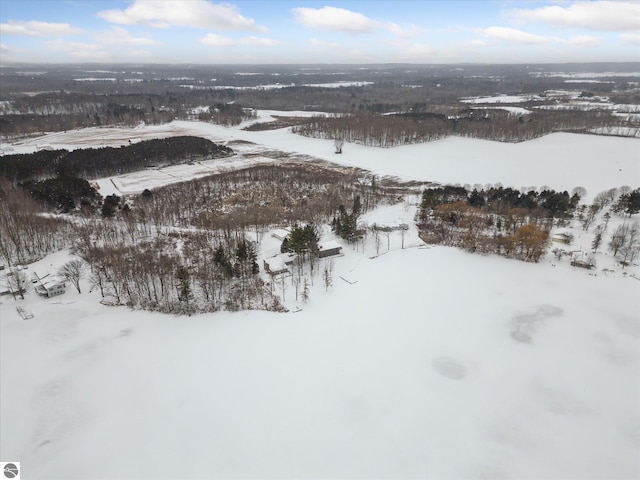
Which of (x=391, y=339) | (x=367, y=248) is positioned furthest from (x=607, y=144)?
(x=391, y=339)

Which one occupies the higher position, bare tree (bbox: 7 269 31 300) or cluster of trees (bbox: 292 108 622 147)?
cluster of trees (bbox: 292 108 622 147)

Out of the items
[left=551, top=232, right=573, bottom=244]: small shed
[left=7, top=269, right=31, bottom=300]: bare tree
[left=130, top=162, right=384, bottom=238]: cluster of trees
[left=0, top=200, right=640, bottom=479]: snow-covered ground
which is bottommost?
[left=0, top=200, right=640, bottom=479]: snow-covered ground

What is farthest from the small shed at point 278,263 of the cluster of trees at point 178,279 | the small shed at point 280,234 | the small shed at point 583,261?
the small shed at point 583,261

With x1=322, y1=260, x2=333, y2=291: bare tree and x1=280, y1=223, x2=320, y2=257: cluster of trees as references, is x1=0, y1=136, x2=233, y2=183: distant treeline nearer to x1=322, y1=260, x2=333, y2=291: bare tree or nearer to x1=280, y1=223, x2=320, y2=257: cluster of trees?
x1=280, y1=223, x2=320, y2=257: cluster of trees

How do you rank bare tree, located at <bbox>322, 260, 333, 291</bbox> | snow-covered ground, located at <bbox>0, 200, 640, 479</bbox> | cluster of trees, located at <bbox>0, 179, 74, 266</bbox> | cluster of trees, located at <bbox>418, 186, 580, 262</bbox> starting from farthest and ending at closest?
cluster of trees, located at <bbox>0, 179, 74, 266</bbox> < cluster of trees, located at <bbox>418, 186, 580, 262</bbox> < bare tree, located at <bbox>322, 260, 333, 291</bbox> < snow-covered ground, located at <bbox>0, 200, 640, 479</bbox>

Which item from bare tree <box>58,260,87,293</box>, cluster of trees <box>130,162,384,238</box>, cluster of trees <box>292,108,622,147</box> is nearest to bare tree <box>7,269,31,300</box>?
bare tree <box>58,260,87,293</box>

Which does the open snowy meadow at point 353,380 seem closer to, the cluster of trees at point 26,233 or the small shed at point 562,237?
the small shed at point 562,237
